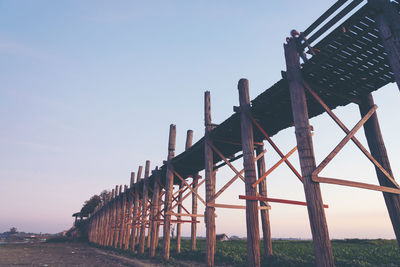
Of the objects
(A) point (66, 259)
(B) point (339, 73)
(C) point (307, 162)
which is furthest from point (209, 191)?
(A) point (66, 259)

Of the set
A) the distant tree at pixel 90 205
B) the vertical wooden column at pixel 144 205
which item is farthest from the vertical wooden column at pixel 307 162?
the distant tree at pixel 90 205

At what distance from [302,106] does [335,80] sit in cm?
155

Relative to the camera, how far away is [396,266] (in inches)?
362

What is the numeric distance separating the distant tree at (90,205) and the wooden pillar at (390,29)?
64049 mm

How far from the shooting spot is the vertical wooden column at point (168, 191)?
41.6 ft

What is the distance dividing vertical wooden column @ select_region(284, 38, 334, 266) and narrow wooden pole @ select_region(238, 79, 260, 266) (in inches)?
83.1

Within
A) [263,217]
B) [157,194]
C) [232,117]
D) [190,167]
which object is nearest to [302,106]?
[232,117]

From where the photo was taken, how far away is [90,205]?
58656mm

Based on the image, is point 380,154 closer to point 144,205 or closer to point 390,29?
point 390,29

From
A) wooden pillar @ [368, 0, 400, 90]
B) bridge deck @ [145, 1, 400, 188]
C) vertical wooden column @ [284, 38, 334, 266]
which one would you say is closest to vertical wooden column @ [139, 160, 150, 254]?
bridge deck @ [145, 1, 400, 188]

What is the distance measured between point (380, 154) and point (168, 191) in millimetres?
10119

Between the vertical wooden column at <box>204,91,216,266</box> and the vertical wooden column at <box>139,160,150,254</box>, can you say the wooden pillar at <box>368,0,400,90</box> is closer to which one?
the vertical wooden column at <box>204,91,216,266</box>

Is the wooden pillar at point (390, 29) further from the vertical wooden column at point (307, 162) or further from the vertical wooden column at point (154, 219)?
the vertical wooden column at point (154, 219)

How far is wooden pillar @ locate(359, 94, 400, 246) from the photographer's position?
226 inches
